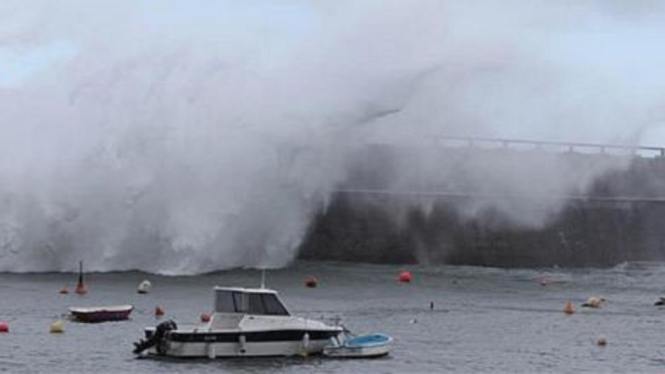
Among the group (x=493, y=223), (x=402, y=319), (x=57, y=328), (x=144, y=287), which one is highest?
(x=493, y=223)

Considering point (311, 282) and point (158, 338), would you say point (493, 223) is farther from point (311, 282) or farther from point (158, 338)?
point (158, 338)

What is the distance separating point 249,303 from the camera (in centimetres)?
4862

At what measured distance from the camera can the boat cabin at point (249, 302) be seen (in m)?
48.5

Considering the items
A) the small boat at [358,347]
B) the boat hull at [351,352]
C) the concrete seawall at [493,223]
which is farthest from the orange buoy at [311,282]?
the boat hull at [351,352]

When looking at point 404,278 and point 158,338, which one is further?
point 404,278

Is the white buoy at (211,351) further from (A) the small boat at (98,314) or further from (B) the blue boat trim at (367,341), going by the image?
(A) the small boat at (98,314)

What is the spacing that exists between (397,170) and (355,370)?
46.4m

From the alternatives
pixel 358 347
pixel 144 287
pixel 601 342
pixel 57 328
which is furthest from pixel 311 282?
pixel 358 347

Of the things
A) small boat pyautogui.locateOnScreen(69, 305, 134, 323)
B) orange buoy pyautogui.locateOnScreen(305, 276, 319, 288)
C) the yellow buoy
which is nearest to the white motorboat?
the yellow buoy

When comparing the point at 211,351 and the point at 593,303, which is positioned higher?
the point at 593,303

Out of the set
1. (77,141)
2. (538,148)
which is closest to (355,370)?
(77,141)

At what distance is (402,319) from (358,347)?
1171cm

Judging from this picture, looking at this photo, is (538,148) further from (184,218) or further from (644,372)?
(644,372)

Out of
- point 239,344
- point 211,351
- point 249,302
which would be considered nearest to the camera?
point 211,351
